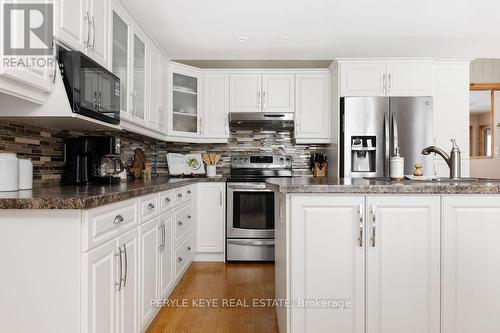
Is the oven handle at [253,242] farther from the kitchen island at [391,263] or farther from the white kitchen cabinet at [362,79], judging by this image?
the kitchen island at [391,263]

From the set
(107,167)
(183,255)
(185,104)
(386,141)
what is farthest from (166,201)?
(386,141)

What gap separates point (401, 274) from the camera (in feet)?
5.68

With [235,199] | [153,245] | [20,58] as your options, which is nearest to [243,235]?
[235,199]

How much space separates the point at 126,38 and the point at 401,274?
7.87 ft

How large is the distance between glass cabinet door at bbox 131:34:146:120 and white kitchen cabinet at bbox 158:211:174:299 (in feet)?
2.87

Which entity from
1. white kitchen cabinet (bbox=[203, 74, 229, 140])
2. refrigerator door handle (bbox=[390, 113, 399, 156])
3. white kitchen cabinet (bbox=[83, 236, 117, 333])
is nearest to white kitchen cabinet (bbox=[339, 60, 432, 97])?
refrigerator door handle (bbox=[390, 113, 399, 156])

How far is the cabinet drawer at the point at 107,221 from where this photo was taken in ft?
4.45

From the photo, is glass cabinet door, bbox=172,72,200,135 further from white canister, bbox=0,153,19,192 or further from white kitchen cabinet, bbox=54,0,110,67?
white canister, bbox=0,153,19,192

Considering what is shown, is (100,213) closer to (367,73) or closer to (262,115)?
(262,115)

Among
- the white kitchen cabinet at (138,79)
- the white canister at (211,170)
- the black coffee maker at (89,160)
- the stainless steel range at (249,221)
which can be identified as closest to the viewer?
the black coffee maker at (89,160)

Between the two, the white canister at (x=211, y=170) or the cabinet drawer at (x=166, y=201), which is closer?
the cabinet drawer at (x=166, y=201)

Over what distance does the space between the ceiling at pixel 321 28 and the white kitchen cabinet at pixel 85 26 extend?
0.46 m

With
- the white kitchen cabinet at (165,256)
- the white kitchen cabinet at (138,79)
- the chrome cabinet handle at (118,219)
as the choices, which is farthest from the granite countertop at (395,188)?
the white kitchen cabinet at (138,79)

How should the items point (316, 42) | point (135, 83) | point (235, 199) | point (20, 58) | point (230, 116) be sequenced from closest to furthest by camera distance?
1. point (20, 58)
2. point (135, 83)
3. point (316, 42)
4. point (235, 199)
5. point (230, 116)
